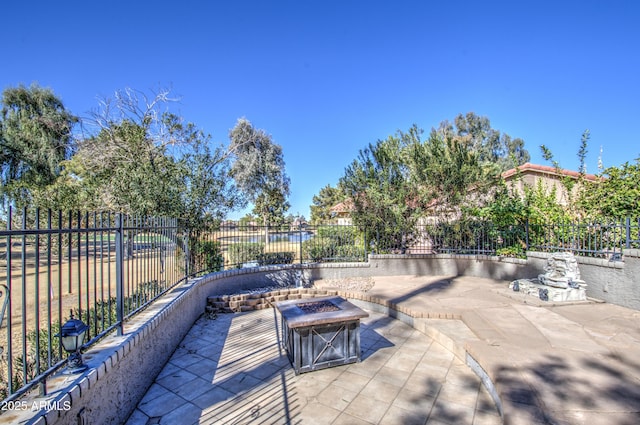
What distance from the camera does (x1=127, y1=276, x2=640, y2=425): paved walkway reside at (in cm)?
268

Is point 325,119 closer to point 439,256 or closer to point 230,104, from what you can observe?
point 230,104

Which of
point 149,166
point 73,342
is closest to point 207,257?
point 149,166

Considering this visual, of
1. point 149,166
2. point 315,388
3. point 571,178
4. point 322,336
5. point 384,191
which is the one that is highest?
point 149,166

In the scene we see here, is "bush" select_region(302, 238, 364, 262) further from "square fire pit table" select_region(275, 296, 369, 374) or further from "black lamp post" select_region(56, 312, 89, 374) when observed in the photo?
"black lamp post" select_region(56, 312, 89, 374)

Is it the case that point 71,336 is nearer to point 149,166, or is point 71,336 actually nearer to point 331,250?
point 149,166

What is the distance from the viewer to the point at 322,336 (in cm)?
380

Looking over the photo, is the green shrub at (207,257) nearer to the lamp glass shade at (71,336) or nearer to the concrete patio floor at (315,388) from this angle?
the concrete patio floor at (315,388)

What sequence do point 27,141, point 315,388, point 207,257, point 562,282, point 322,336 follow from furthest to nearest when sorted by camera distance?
point 27,141 → point 207,257 → point 562,282 → point 322,336 → point 315,388

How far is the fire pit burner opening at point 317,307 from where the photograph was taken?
13.2 ft

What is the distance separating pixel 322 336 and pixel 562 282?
4753 millimetres

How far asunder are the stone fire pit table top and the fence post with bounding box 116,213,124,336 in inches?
68.1

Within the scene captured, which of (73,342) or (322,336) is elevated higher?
(73,342)

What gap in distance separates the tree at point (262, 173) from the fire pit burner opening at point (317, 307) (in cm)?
1718

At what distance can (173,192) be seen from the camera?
7176 mm
